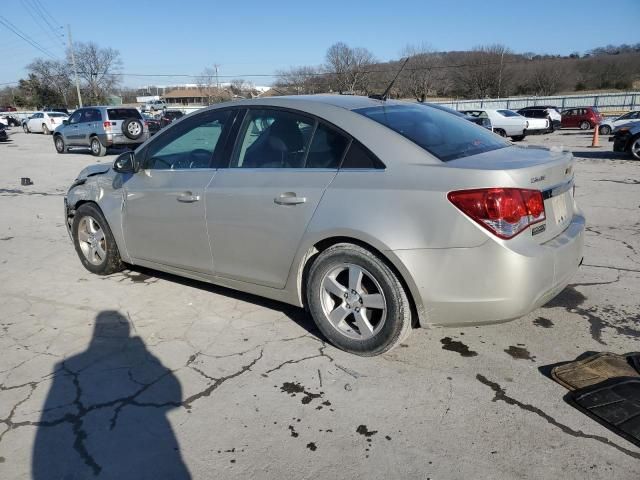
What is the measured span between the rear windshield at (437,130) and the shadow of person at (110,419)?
2127mm

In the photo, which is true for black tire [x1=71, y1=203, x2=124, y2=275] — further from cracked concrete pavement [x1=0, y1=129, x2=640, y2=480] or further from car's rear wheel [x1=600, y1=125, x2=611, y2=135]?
car's rear wheel [x1=600, y1=125, x2=611, y2=135]

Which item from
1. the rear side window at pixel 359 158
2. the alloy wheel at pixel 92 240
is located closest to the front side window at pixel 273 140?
the rear side window at pixel 359 158

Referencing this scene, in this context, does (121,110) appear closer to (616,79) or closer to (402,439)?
(402,439)

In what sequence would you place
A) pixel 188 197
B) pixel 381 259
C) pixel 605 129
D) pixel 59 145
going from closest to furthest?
pixel 381 259 → pixel 188 197 → pixel 59 145 → pixel 605 129

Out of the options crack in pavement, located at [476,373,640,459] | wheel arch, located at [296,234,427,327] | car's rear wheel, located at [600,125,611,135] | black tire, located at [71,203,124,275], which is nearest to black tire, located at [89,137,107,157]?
black tire, located at [71,203,124,275]

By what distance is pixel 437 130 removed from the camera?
3369 mm

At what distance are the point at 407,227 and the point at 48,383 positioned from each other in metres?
2.40

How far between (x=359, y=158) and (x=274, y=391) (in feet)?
4.94

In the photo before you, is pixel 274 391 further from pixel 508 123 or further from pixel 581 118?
pixel 581 118

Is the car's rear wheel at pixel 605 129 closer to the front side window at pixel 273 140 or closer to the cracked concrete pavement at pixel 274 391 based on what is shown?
the cracked concrete pavement at pixel 274 391

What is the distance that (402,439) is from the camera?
2438 mm

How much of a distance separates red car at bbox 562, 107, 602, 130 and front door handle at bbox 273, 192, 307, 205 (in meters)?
30.7

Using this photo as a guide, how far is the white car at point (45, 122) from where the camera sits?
3266 centimetres

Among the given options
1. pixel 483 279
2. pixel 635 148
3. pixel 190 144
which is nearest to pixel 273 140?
pixel 190 144
